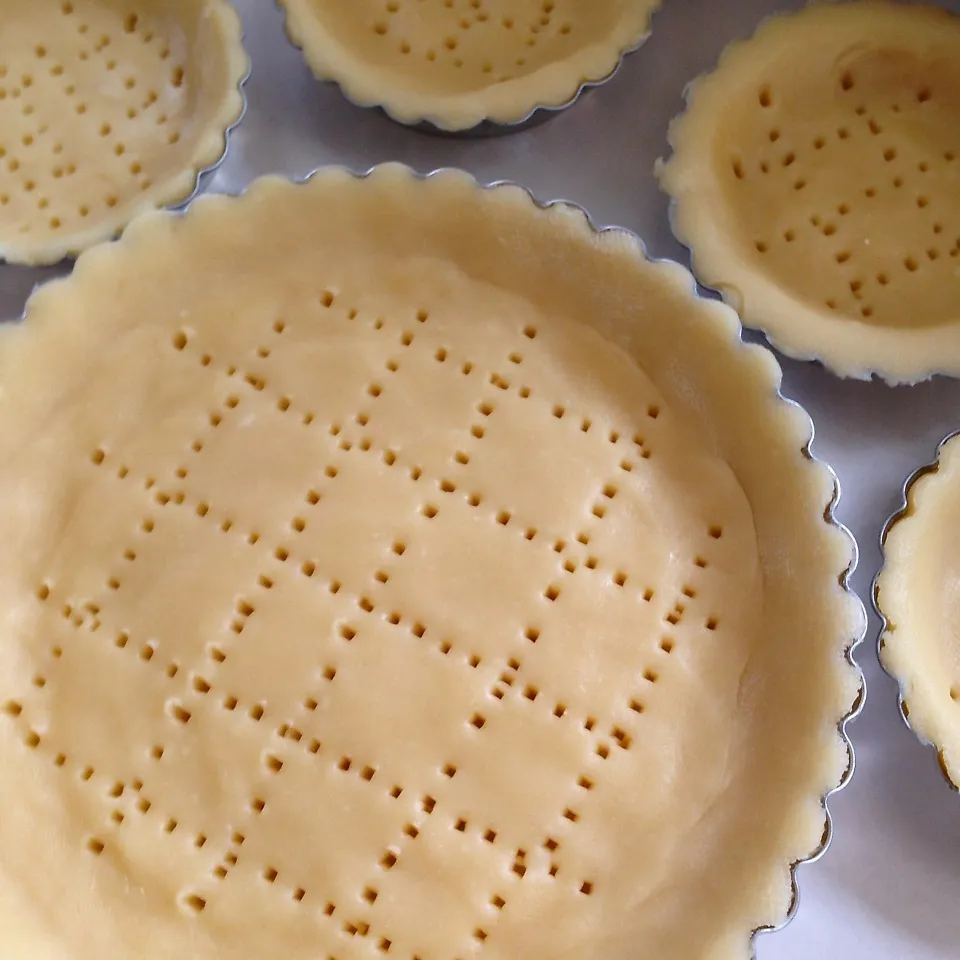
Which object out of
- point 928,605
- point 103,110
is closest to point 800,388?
point 928,605

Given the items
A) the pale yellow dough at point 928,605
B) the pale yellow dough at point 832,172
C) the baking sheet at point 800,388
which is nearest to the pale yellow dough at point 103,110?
the baking sheet at point 800,388

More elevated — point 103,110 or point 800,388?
point 800,388

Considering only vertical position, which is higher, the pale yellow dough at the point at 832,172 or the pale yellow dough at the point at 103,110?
the pale yellow dough at the point at 832,172

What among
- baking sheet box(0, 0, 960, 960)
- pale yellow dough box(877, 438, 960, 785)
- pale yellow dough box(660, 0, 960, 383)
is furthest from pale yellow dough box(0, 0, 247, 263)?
pale yellow dough box(877, 438, 960, 785)

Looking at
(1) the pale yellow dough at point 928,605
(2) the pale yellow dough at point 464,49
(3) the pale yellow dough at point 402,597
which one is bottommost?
(3) the pale yellow dough at point 402,597

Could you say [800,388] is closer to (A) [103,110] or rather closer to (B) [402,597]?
(B) [402,597]

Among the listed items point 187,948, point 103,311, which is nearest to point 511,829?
point 187,948

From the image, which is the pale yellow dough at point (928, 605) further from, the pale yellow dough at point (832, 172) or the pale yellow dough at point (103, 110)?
the pale yellow dough at point (103, 110)

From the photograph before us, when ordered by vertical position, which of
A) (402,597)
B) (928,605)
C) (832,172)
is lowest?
(402,597)
